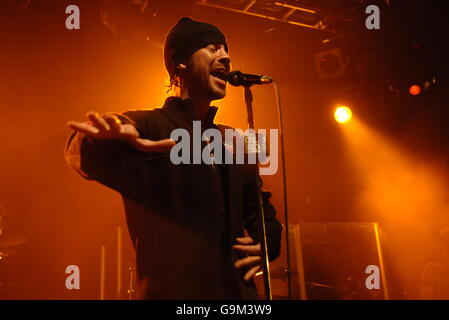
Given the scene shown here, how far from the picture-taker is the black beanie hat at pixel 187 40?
2.43 meters

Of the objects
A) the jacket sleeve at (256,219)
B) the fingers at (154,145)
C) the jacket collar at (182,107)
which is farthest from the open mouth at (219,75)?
the fingers at (154,145)

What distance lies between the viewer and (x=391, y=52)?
18.7 ft

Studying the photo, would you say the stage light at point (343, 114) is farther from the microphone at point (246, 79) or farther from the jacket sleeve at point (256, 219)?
the microphone at point (246, 79)

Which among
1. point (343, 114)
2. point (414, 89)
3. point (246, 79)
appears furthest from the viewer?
point (343, 114)

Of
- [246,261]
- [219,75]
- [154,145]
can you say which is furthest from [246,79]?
[246,261]

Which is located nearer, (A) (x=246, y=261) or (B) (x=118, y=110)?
(A) (x=246, y=261)

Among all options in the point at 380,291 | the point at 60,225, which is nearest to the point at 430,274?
the point at 380,291

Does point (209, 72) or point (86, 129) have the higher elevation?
point (209, 72)

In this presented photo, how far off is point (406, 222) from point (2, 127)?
7542mm

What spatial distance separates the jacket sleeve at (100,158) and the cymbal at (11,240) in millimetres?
3699

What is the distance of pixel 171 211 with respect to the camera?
173 centimetres

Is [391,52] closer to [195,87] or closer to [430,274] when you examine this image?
[430,274]

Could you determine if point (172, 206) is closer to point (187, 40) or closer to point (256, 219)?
point (256, 219)

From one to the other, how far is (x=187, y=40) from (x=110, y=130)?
1.25m
